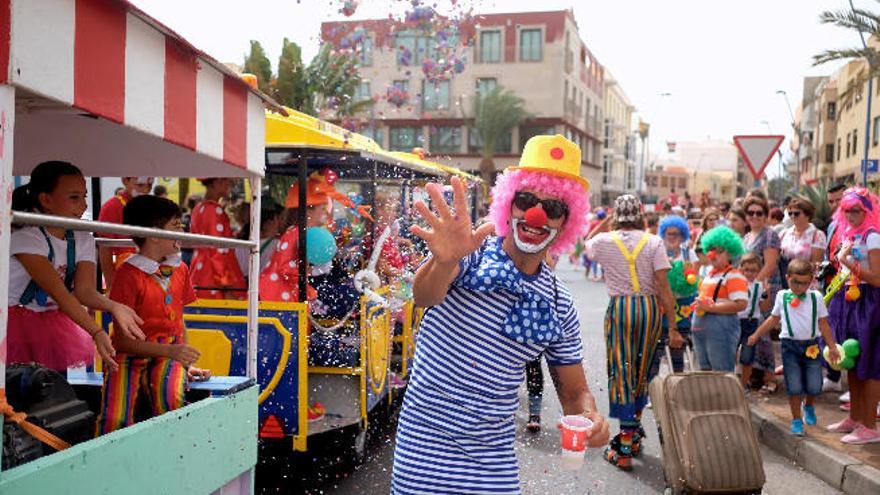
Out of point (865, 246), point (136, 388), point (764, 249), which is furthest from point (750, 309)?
point (136, 388)

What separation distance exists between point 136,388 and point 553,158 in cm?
197

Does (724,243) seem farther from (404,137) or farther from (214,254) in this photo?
(404,137)

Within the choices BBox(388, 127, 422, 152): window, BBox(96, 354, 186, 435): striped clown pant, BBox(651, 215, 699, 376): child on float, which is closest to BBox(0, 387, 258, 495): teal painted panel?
BBox(96, 354, 186, 435): striped clown pant

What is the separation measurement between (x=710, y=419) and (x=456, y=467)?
2.84 metres

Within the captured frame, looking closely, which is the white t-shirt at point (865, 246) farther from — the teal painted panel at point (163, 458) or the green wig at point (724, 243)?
the teal painted panel at point (163, 458)

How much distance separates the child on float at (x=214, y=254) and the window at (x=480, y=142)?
143 feet

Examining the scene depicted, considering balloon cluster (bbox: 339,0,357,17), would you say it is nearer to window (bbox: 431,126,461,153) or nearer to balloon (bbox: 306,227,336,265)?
balloon (bbox: 306,227,336,265)

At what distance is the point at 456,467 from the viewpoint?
2482 mm

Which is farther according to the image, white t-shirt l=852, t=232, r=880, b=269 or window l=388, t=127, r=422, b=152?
window l=388, t=127, r=422, b=152

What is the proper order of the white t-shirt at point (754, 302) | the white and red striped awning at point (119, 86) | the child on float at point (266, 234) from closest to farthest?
1. the white and red striped awning at point (119, 86)
2. the child on float at point (266, 234)
3. the white t-shirt at point (754, 302)

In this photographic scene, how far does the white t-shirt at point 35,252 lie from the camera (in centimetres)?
302

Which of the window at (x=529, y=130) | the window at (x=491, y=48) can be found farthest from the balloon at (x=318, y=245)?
the window at (x=491, y=48)

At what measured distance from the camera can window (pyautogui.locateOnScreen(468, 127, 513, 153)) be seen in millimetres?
49000

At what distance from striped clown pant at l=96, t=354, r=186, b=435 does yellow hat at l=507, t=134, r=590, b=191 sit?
1687 millimetres
